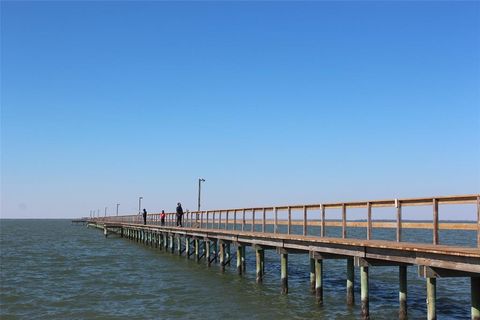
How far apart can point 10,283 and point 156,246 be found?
64.0ft

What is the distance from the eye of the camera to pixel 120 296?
19984 mm

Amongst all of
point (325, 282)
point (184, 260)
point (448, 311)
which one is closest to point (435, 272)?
point (448, 311)

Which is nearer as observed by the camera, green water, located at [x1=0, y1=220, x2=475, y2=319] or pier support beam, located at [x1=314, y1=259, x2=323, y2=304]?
green water, located at [x1=0, y1=220, x2=475, y2=319]

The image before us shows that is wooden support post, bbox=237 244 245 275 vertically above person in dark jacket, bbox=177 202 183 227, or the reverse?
person in dark jacket, bbox=177 202 183 227

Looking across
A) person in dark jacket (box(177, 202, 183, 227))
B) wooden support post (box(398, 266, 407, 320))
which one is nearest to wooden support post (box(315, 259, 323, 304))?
wooden support post (box(398, 266, 407, 320))

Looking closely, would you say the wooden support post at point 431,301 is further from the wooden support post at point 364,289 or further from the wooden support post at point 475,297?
the wooden support post at point 364,289

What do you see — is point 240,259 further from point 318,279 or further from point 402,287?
point 402,287

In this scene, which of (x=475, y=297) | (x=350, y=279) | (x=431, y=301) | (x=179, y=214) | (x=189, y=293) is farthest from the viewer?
(x=179, y=214)

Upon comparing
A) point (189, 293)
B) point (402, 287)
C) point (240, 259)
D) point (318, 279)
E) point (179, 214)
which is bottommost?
point (189, 293)

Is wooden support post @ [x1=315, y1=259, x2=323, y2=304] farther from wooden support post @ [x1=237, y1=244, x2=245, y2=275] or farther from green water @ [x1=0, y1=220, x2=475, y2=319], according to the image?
wooden support post @ [x1=237, y1=244, x2=245, y2=275]

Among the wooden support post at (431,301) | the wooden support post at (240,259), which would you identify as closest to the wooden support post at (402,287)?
the wooden support post at (431,301)

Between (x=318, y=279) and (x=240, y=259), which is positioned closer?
(x=318, y=279)

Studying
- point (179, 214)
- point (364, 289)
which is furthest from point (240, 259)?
point (179, 214)

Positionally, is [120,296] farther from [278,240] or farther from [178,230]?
[178,230]
